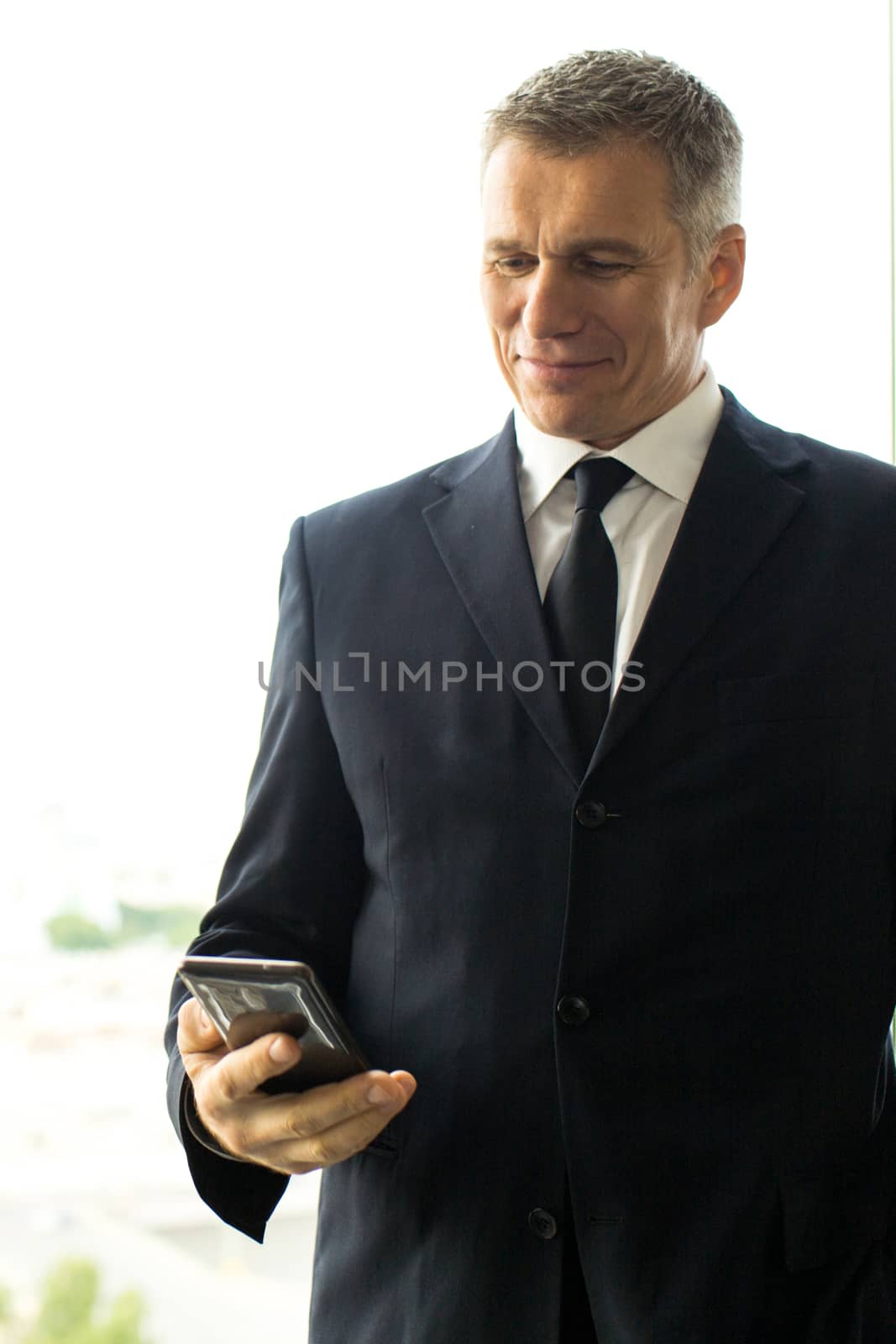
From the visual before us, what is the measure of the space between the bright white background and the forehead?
1.00 metres

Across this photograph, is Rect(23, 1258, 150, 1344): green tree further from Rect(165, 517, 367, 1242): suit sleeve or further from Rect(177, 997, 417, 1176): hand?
Rect(177, 997, 417, 1176): hand

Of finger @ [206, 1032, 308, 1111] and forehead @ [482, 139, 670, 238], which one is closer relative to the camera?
finger @ [206, 1032, 308, 1111]

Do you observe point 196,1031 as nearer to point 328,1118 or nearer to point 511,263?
point 328,1118

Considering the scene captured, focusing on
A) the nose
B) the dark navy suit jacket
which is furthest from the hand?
the nose

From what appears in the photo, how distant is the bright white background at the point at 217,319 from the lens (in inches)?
92.4

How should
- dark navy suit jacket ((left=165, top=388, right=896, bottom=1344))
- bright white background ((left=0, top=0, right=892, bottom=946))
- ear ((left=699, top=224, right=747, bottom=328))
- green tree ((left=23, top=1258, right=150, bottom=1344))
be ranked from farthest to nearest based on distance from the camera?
green tree ((left=23, top=1258, right=150, bottom=1344)), bright white background ((left=0, top=0, right=892, bottom=946)), ear ((left=699, top=224, right=747, bottom=328)), dark navy suit jacket ((left=165, top=388, right=896, bottom=1344))

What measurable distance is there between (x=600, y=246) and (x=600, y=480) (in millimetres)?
233

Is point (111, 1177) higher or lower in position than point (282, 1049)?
lower

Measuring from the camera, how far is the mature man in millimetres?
1234

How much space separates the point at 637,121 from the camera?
137cm

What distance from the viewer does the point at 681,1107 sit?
1250 millimetres

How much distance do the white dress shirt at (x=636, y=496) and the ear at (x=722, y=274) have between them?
0.08 meters

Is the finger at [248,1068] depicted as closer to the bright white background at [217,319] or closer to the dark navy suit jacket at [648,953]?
the dark navy suit jacket at [648,953]

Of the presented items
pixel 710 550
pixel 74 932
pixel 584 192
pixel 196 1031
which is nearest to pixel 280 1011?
pixel 196 1031
